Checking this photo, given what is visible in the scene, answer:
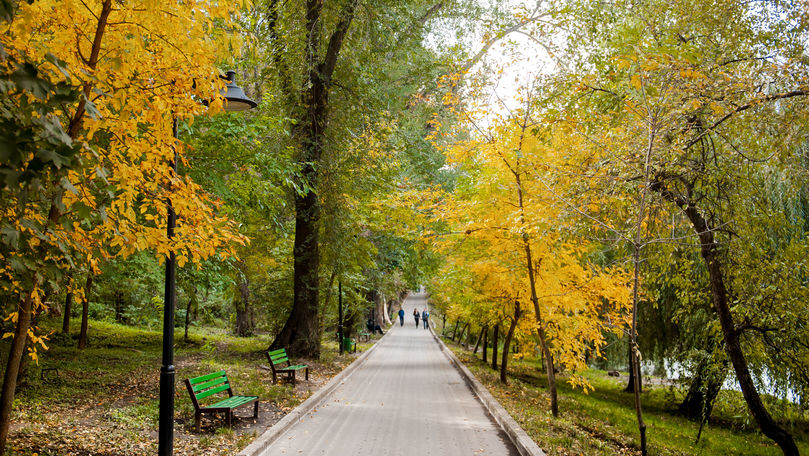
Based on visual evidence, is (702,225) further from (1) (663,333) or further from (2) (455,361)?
(2) (455,361)

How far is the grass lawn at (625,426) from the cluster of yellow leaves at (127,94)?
5801 millimetres

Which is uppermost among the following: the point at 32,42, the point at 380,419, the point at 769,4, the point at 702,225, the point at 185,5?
the point at 769,4

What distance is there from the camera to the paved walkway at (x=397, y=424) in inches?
300

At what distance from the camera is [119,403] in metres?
8.89

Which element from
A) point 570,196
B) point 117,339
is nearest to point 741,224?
point 570,196

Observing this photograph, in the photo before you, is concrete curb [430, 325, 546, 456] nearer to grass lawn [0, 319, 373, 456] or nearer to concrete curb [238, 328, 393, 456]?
concrete curb [238, 328, 393, 456]

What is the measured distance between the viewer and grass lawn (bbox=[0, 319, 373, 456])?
6508mm

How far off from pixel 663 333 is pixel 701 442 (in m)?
4.28

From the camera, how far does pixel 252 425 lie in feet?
27.7

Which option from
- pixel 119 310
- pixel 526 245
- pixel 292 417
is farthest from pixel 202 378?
pixel 119 310

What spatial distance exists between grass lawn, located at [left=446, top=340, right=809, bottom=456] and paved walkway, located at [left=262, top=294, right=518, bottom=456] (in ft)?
2.49

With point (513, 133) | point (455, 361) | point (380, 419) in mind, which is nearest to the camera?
point (380, 419)

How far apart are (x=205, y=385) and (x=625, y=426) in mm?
10085

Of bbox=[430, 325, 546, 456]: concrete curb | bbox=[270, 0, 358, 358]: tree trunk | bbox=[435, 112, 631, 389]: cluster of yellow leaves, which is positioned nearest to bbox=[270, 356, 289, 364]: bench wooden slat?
bbox=[270, 0, 358, 358]: tree trunk
